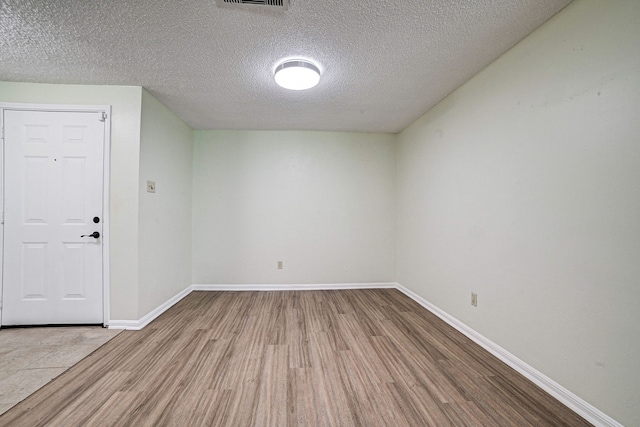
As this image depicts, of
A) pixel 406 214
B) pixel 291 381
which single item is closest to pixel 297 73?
pixel 291 381

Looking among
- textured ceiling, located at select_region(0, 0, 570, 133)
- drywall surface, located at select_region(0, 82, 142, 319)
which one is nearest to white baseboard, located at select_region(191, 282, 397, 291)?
drywall surface, located at select_region(0, 82, 142, 319)

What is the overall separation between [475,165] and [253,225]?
2.96m

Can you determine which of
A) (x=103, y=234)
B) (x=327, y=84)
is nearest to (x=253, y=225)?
(x=103, y=234)

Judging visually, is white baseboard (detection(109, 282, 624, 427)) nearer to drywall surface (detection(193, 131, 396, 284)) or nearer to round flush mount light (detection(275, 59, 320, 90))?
drywall surface (detection(193, 131, 396, 284))

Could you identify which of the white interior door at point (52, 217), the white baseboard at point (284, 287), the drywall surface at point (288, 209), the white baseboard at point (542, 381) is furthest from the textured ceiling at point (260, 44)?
the white baseboard at point (284, 287)

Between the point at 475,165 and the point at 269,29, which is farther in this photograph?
the point at 475,165

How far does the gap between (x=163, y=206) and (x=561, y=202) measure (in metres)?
3.67

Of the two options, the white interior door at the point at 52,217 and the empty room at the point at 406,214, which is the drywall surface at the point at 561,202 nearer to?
the empty room at the point at 406,214

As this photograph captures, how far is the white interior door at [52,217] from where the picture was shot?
7.59 ft

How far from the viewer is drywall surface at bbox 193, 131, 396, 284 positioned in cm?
363

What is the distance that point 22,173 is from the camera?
2314 mm

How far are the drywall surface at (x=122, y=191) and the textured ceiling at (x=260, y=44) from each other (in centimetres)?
16

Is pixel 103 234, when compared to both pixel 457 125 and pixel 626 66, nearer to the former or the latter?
pixel 457 125

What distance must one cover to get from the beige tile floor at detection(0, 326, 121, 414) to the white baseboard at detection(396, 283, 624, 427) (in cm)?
328
